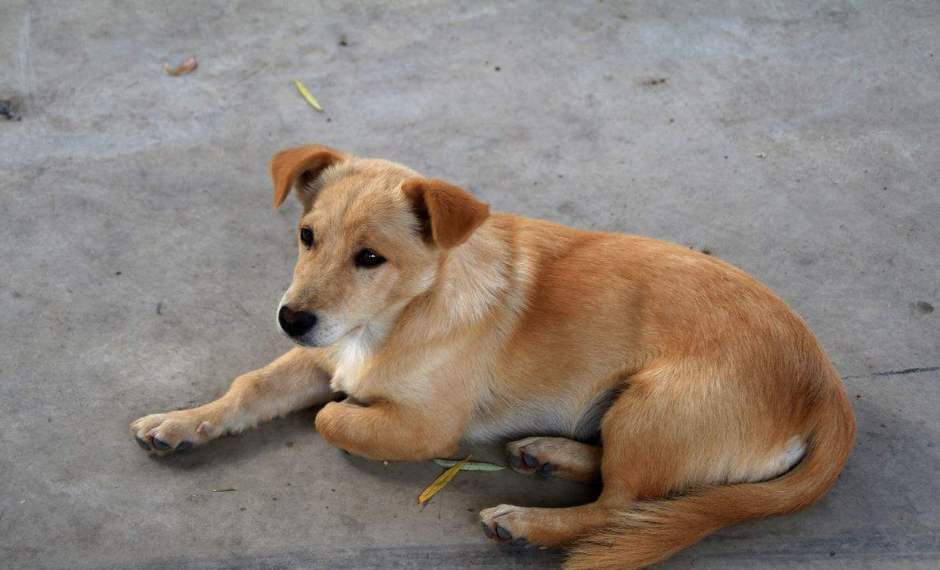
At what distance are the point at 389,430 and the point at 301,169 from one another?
893 millimetres

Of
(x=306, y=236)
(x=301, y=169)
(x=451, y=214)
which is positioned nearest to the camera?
(x=451, y=214)

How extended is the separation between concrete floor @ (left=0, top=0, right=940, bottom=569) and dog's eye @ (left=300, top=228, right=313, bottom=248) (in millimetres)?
728

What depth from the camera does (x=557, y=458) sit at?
3.15 metres

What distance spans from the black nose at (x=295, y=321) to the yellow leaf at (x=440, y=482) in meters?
Answer: 0.71

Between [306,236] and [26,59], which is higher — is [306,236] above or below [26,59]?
above

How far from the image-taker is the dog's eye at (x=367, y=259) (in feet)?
9.45

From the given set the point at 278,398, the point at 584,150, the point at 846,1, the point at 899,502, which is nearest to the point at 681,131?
the point at 584,150

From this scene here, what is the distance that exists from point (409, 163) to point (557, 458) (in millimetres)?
1867

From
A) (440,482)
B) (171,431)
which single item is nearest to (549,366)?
(440,482)

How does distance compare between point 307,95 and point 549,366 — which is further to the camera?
point 307,95

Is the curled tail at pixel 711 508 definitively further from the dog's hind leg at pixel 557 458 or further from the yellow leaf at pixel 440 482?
the yellow leaf at pixel 440 482

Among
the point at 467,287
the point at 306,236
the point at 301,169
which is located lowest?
the point at 467,287

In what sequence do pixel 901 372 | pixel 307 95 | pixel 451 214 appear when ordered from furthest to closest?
pixel 307 95 < pixel 901 372 < pixel 451 214

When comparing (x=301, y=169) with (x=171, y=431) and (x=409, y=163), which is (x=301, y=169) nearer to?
(x=171, y=431)
